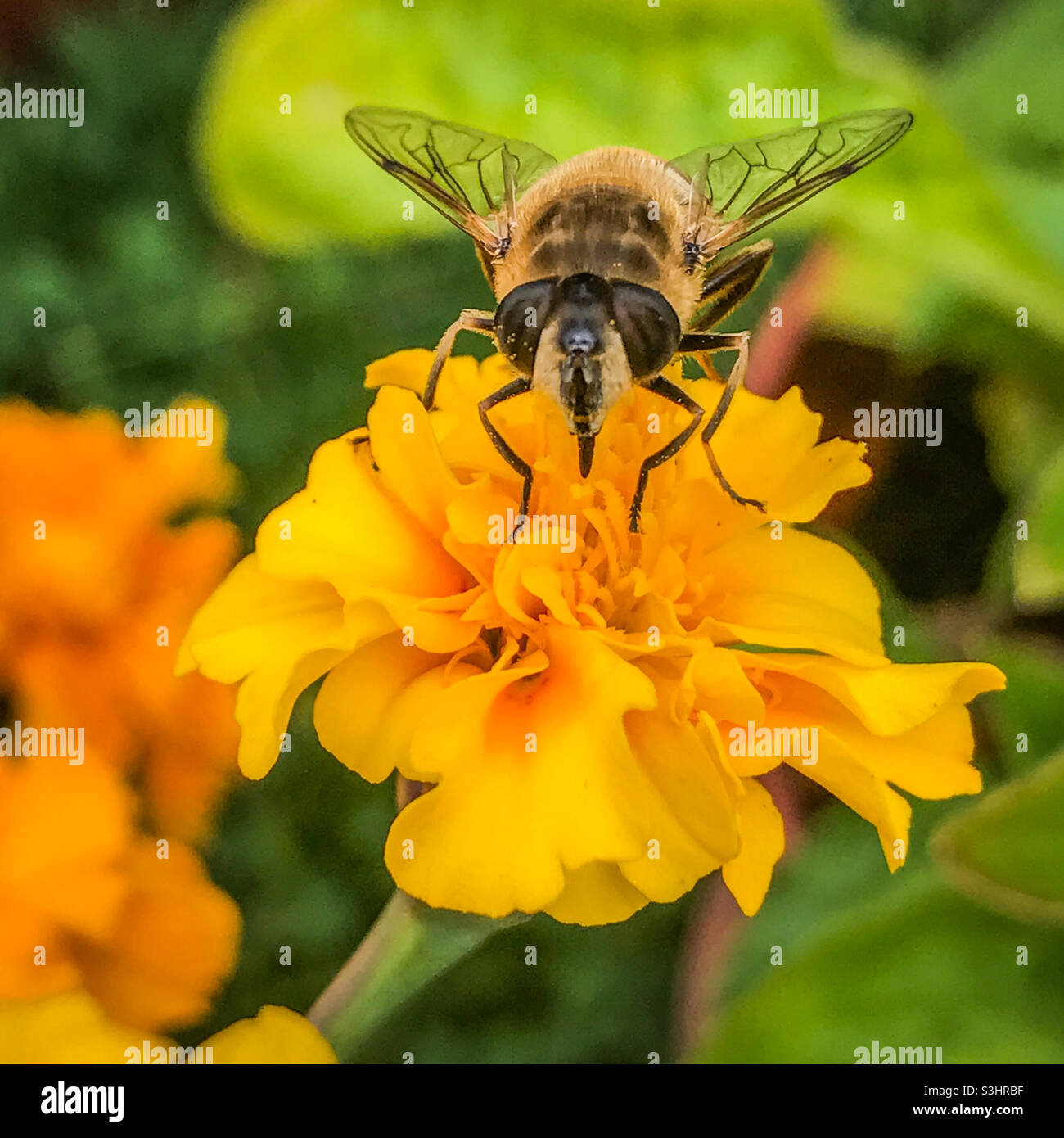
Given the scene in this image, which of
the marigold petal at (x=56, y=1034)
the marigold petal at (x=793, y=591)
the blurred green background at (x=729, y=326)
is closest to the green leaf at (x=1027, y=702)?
the blurred green background at (x=729, y=326)

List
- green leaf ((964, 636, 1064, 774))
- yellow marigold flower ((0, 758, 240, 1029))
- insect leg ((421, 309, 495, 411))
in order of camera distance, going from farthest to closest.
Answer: green leaf ((964, 636, 1064, 774)) < yellow marigold flower ((0, 758, 240, 1029)) < insect leg ((421, 309, 495, 411))

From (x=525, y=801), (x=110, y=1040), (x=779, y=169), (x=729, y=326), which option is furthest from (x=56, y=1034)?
(x=729, y=326)

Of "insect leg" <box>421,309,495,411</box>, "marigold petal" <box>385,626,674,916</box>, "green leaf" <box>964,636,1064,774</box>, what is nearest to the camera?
"marigold petal" <box>385,626,674,916</box>

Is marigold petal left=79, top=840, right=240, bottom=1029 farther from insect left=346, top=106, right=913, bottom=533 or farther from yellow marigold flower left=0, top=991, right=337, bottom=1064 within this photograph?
insect left=346, top=106, right=913, bottom=533

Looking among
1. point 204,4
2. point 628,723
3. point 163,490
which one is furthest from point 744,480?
point 204,4

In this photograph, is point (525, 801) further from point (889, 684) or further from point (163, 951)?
point (163, 951)

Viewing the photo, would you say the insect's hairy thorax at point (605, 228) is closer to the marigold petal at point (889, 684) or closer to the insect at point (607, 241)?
the insect at point (607, 241)

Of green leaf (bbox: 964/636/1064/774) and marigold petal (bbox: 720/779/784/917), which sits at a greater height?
green leaf (bbox: 964/636/1064/774)

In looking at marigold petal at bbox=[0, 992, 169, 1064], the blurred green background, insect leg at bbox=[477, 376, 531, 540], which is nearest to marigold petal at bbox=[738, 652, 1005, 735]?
insect leg at bbox=[477, 376, 531, 540]
